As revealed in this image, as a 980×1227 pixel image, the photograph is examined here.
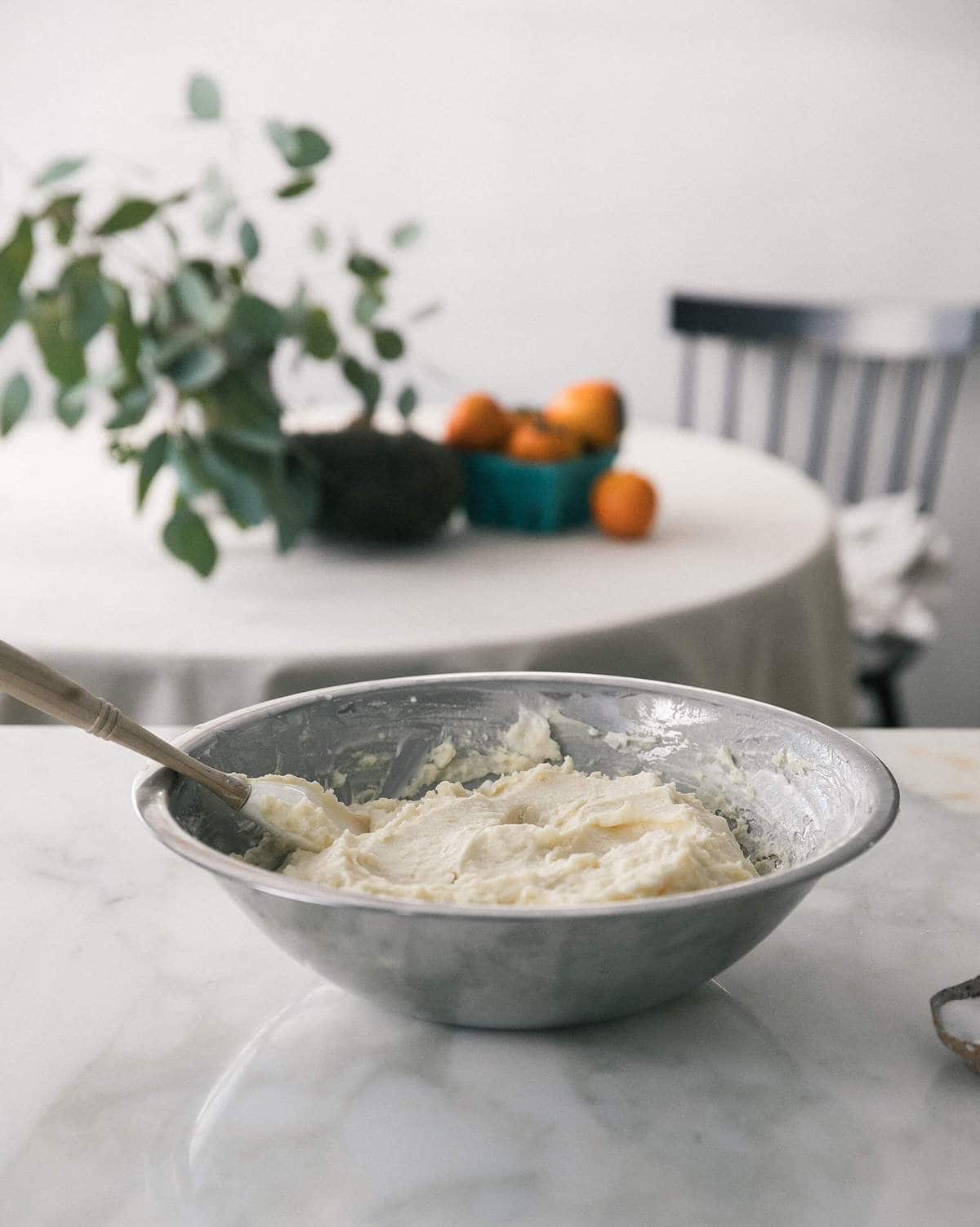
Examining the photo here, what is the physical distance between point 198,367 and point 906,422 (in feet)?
6.31

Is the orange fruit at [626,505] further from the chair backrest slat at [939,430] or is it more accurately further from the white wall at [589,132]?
the white wall at [589,132]

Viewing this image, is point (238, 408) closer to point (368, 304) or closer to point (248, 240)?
point (248, 240)

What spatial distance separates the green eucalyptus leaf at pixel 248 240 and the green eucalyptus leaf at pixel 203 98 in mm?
119

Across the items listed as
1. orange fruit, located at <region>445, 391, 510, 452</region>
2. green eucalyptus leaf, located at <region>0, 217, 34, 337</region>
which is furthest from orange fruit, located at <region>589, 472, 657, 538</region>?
green eucalyptus leaf, located at <region>0, 217, 34, 337</region>

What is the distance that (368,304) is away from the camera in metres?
1.72

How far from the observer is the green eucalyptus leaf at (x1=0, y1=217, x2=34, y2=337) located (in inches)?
50.5

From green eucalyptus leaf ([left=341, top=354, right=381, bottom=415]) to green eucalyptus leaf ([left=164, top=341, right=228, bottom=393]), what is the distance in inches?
9.0

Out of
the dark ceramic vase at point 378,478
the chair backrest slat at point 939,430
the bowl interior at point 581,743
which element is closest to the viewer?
the bowl interior at point 581,743

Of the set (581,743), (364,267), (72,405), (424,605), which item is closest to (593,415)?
(364,267)

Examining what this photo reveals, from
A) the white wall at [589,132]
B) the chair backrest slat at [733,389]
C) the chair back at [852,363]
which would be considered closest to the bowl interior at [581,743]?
the chair back at [852,363]

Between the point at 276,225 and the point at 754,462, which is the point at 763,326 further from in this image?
the point at 276,225

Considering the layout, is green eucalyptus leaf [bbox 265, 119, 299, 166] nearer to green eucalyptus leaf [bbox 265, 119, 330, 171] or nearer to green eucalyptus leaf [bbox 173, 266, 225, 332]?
green eucalyptus leaf [bbox 265, 119, 330, 171]

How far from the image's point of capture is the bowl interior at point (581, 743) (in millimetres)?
662

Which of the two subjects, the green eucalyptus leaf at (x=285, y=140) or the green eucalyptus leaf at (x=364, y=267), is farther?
the green eucalyptus leaf at (x=364, y=267)
